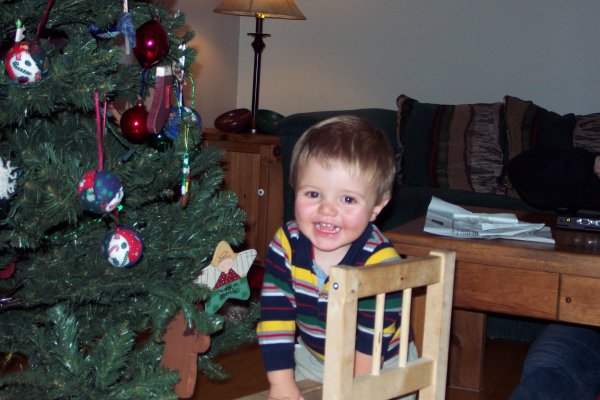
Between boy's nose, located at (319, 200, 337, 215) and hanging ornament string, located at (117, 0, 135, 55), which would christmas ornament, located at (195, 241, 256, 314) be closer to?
boy's nose, located at (319, 200, 337, 215)

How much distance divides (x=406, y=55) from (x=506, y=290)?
7.78 ft

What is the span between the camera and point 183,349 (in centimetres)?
151

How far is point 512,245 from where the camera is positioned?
166 centimetres

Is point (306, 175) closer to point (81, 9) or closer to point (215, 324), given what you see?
point (215, 324)

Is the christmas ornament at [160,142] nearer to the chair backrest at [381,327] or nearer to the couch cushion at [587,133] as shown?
the chair backrest at [381,327]

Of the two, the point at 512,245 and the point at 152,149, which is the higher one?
the point at 152,149

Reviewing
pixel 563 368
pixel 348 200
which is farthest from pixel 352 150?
pixel 563 368

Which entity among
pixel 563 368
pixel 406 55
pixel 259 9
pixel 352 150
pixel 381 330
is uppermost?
pixel 259 9

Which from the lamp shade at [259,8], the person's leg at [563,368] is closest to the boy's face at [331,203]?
the person's leg at [563,368]

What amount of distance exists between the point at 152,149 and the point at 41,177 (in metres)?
0.31

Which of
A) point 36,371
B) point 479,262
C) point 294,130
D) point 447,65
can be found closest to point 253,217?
point 294,130

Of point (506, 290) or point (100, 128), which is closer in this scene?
point (100, 128)

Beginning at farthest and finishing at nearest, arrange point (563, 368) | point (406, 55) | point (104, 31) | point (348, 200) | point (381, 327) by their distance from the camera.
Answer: point (406, 55), point (563, 368), point (104, 31), point (348, 200), point (381, 327)

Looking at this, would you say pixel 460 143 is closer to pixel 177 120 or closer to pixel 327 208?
pixel 177 120
